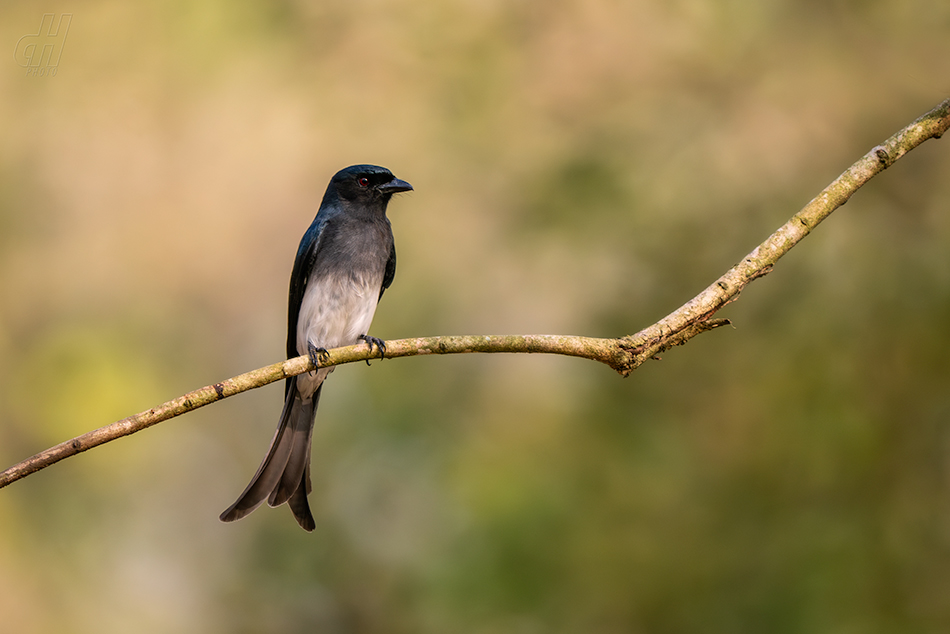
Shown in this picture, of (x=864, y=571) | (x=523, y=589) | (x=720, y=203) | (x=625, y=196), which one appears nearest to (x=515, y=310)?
(x=625, y=196)

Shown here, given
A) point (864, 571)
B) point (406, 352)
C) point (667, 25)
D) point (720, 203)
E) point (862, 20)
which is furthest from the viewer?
point (667, 25)

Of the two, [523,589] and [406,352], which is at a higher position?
[406,352]

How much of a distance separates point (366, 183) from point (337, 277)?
22.0 inches

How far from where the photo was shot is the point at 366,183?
4.39 metres


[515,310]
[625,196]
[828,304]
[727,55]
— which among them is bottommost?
[828,304]

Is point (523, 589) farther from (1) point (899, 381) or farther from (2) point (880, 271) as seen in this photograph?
(2) point (880, 271)

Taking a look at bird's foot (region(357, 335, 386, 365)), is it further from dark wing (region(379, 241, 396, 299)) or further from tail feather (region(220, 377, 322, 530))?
tail feather (region(220, 377, 322, 530))

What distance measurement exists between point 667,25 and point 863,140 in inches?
74.2

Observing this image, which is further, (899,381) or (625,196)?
(625,196)

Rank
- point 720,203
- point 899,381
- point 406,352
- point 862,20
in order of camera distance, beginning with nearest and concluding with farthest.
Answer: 1. point 406,352
2. point 899,381
3. point 720,203
4. point 862,20

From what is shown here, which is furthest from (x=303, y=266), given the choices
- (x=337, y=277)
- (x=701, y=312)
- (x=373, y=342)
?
(x=701, y=312)

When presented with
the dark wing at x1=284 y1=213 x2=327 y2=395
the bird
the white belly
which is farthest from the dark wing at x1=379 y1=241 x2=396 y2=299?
the dark wing at x1=284 y1=213 x2=327 y2=395

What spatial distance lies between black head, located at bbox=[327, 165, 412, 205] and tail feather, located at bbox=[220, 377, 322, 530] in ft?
3.82

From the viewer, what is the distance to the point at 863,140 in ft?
19.7
